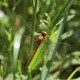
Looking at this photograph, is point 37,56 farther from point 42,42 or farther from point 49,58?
point 49,58

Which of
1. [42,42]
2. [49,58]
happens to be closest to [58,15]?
[42,42]

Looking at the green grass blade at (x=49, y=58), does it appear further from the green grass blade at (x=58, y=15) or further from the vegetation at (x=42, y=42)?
the green grass blade at (x=58, y=15)

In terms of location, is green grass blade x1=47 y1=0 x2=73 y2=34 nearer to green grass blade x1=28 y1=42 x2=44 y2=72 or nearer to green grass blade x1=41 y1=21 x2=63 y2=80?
green grass blade x1=28 y1=42 x2=44 y2=72

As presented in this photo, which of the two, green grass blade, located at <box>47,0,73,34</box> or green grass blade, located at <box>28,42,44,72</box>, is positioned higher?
green grass blade, located at <box>47,0,73,34</box>

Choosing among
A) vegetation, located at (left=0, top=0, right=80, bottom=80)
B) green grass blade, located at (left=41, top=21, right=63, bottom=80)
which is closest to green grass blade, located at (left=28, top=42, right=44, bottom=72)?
vegetation, located at (left=0, top=0, right=80, bottom=80)

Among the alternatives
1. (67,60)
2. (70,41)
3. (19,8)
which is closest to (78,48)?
(70,41)

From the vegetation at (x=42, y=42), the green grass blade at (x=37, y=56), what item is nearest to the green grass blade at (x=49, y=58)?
the vegetation at (x=42, y=42)

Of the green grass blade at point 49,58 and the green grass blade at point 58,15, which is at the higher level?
the green grass blade at point 58,15

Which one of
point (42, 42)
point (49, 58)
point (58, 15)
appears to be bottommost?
point (49, 58)

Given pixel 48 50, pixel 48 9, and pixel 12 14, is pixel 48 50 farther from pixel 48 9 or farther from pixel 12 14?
pixel 12 14

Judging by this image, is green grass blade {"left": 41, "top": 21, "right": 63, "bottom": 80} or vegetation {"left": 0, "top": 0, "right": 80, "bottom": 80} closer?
vegetation {"left": 0, "top": 0, "right": 80, "bottom": 80}
